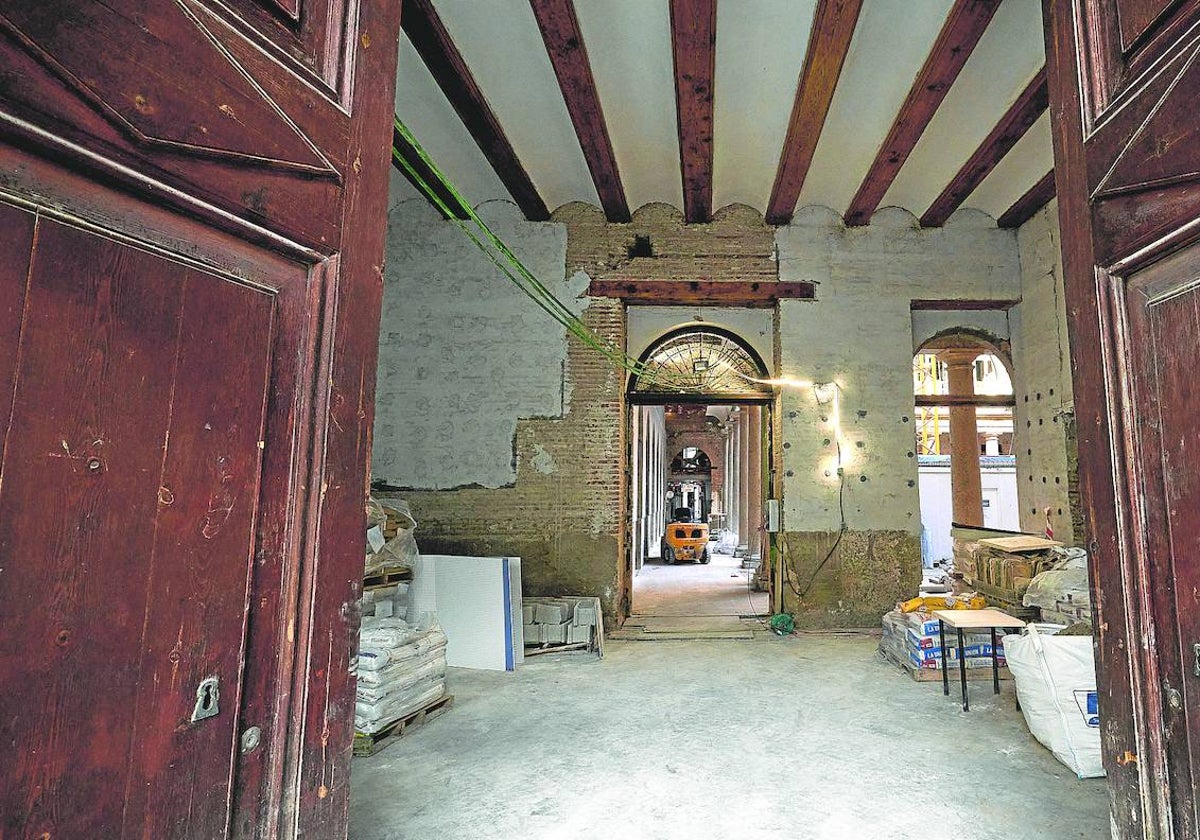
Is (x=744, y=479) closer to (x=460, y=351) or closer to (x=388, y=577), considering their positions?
(x=460, y=351)

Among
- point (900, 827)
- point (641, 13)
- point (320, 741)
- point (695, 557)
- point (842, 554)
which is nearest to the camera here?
point (320, 741)

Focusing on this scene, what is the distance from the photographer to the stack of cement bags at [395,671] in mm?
3338

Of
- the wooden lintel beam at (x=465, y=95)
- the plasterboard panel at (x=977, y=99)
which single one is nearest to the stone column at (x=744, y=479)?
the plasterboard panel at (x=977, y=99)

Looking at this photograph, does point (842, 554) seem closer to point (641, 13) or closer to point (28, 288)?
point (641, 13)

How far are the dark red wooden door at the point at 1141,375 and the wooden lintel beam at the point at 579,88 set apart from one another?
3075mm

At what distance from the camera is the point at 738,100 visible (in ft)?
16.2

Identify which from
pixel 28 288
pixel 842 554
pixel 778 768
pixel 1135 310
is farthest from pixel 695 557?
pixel 28 288

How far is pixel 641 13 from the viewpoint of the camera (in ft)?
13.3

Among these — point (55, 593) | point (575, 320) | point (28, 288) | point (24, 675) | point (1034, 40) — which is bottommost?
point (24, 675)

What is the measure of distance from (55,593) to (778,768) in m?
3.11

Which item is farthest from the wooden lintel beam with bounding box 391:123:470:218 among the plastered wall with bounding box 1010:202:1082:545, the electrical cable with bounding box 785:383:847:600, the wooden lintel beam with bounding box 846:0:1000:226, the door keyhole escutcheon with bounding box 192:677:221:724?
the plastered wall with bounding box 1010:202:1082:545

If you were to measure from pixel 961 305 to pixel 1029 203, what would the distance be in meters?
1.17

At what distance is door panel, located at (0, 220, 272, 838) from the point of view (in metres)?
0.88

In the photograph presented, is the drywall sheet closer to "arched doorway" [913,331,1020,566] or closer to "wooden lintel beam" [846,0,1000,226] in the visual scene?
"wooden lintel beam" [846,0,1000,226]
